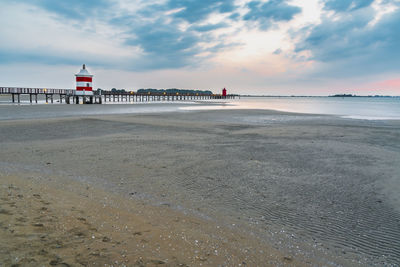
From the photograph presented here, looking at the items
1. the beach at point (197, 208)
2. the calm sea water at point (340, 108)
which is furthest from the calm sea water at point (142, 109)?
the beach at point (197, 208)

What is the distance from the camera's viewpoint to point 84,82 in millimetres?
42031

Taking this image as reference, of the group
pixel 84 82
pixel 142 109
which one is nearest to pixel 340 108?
pixel 142 109

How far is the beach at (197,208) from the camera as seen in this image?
282 cm

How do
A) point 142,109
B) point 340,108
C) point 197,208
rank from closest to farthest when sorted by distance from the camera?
point 197,208 → point 142,109 → point 340,108

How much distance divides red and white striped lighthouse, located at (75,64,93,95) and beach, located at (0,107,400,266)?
122ft

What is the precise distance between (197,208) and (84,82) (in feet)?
142

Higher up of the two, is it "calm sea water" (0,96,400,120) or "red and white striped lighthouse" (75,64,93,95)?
"red and white striped lighthouse" (75,64,93,95)

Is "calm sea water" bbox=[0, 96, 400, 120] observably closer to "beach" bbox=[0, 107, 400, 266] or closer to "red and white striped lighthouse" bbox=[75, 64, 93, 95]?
"red and white striped lighthouse" bbox=[75, 64, 93, 95]

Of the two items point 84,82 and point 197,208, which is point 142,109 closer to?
point 84,82

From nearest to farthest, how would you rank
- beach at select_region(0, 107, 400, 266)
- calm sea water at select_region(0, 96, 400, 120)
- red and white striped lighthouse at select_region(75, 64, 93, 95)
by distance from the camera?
beach at select_region(0, 107, 400, 266) < calm sea water at select_region(0, 96, 400, 120) < red and white striped lighthouse at select_region(75, 64, 93, 95)

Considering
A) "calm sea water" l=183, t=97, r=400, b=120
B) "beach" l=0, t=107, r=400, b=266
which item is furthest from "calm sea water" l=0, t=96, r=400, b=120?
"beach" l=0, t=107, r=400, b=266

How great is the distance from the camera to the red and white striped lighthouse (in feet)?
135

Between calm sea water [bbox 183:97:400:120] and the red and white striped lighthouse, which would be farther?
the red and white striped lighthouse

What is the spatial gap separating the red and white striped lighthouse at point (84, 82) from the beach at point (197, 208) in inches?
1459
